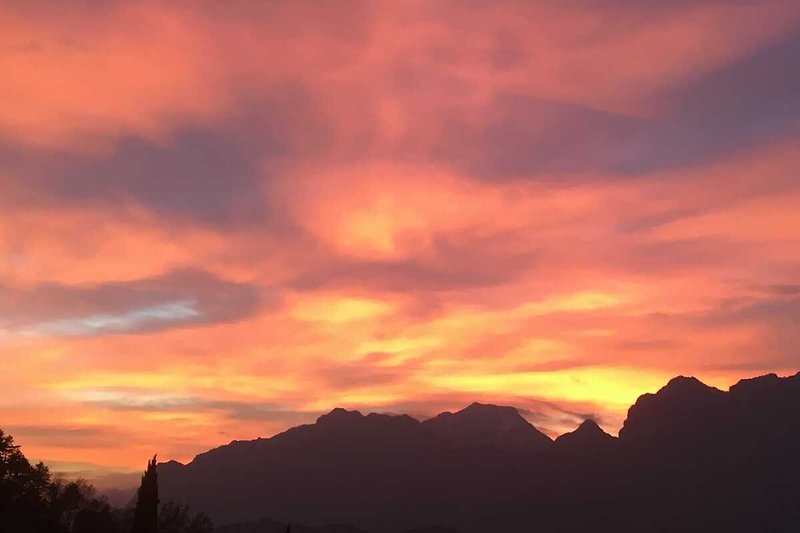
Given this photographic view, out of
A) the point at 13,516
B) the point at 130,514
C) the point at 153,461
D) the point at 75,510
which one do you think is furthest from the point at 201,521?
the point at 13,516

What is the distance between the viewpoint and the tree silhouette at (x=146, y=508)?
3780 inches

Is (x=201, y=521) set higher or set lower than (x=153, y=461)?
lower

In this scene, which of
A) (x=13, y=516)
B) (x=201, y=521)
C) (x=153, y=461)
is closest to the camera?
(x=13, y=516)

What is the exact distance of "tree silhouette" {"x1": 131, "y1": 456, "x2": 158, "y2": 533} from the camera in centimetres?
9600

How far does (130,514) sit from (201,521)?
16294 mm

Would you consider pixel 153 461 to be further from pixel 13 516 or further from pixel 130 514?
pixel 130 514

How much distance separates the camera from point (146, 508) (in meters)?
97.9

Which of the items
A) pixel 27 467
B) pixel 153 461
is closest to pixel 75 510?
pixel 27 467

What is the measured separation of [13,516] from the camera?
9188cm

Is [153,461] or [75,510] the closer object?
[153,461]

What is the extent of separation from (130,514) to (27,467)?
122 feet

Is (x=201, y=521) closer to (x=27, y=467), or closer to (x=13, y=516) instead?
(x=27, y=467)

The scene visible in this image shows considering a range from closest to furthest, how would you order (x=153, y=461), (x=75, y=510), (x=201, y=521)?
(x=153, y=461) < (x=75, y=510) < (x=201, y=521)

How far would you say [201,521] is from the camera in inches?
5182
